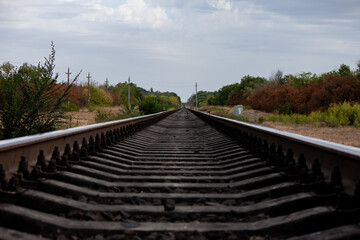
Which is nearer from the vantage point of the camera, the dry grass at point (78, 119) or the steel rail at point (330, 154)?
the steel rail at point (330, 154)

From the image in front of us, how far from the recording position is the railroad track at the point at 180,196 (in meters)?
2.38

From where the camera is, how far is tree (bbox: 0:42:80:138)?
6.20 m

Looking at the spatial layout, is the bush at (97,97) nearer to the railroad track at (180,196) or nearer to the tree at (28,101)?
the tree at (28,101)

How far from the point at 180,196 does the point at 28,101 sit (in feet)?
14.5

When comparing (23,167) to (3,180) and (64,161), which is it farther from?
(64,161)

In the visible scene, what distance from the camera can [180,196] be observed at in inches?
128

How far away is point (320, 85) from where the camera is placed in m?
24.5

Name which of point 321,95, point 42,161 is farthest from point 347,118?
point 42,161

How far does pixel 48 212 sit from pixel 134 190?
1021mm

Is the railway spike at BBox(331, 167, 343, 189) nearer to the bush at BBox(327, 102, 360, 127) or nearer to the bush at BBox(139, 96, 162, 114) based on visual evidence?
the bush at BBox(327, 102, 360, 127)

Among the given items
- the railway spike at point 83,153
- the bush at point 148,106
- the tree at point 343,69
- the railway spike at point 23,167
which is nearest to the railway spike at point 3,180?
the railway spike at point 23,167

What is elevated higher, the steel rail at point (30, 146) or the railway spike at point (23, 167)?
the steel rail at point (30, 146)

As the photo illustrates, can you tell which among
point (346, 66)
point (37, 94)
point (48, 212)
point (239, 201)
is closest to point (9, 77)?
point (37, 94)

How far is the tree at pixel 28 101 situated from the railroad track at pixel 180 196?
2171 millimetres
